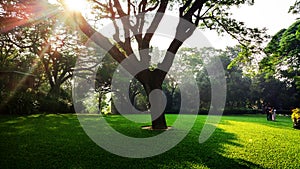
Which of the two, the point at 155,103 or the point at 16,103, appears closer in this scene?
the point at 155,103

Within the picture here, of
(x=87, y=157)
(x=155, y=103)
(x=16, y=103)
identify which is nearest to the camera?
(x=87, y=157)

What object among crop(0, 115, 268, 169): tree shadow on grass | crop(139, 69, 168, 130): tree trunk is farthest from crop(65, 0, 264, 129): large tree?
crop(0, 115, 268, 169): tree shadow on grass

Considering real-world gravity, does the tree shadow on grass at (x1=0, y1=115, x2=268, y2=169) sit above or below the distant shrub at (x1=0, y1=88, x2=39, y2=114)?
below

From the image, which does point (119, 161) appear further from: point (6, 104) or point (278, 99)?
point (278, 99)

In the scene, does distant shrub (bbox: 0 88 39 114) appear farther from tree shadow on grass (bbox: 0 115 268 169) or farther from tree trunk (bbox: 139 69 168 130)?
tree trunk (bbox: 139 69 168 130)

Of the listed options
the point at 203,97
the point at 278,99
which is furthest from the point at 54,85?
the point at 278,99

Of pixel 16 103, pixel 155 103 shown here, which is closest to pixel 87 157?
pixel 155 103

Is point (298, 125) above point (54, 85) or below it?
below

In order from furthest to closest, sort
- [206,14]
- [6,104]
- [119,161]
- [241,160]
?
[6,104] < [206,14] < [241,160] < [119,161]

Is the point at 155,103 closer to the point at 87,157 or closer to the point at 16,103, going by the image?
the point at 87,157

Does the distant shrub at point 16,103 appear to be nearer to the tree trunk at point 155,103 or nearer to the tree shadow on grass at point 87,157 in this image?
the tree shadow on grass at point 87,157

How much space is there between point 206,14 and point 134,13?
3778mm

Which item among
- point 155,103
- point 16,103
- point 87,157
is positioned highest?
point 155,103

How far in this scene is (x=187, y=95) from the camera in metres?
38.6
